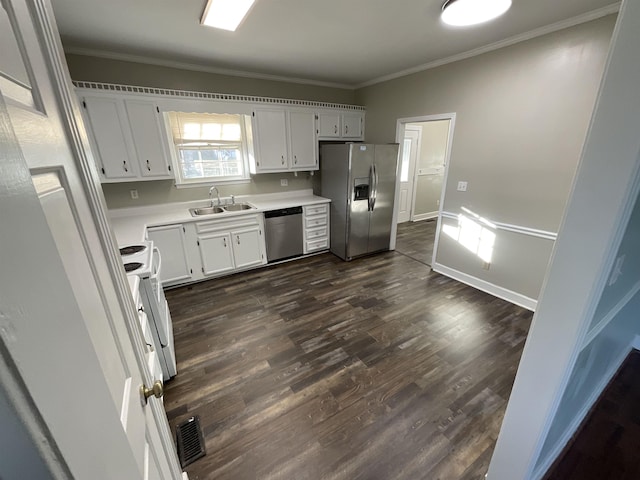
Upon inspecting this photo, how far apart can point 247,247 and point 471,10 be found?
3.15 meters

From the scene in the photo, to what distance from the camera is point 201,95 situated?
3.08m

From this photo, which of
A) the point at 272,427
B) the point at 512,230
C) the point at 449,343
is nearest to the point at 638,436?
the point at 449,343

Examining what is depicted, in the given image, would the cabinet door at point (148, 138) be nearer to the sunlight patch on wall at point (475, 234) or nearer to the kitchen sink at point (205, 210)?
the kitchen sink at point (205, 210)

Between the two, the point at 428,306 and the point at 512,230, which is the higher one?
the point at 512,230

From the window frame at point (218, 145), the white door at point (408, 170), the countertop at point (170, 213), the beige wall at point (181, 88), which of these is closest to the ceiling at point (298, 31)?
the beige wall at point (181, 88)

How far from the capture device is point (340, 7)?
6.33 feet

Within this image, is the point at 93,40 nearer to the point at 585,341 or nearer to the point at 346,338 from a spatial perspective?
the point at 346,338

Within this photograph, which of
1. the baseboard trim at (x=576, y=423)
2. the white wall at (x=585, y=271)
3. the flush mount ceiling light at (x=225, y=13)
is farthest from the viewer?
the flush mount ceiling light at (x=225, y=13)

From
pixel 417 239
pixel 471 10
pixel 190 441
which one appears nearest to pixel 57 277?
pixel 190 441

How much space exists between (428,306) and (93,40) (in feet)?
13.6

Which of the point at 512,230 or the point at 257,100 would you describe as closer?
the point at 512,230

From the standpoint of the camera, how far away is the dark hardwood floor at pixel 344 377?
1467mm

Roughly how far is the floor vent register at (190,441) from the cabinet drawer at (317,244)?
2.68 metres

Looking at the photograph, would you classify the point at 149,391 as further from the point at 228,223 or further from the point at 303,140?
the point at 303,140
